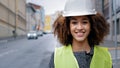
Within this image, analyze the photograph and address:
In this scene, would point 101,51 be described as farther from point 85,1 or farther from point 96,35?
point 85,1

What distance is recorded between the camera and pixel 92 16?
2742 mm

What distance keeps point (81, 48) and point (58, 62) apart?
8.9 inches

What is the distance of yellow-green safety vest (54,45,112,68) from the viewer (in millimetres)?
2582

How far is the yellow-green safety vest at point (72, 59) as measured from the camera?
2582mm

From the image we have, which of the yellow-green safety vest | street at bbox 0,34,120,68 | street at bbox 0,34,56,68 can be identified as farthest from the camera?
street at bbox 0,34,56,68

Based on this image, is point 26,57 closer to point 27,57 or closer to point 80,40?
point 27,57

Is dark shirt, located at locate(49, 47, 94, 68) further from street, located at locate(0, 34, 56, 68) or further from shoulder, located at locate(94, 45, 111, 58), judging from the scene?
street, located at locate(0, 34, 56, 68)

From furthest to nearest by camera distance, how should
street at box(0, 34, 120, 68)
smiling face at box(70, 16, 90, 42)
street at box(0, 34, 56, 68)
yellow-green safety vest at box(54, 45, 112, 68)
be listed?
1. street at box(0, 34, 56, 68)
2. street at box(0, 34, 120, 68)
3. smiling face at box(70, 16, 90, 42)
4. yellow-green safety vest at box(54, 45, 112, 68)

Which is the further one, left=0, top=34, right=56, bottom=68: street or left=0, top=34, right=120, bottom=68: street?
left=0, top=34, right=56, bottom=68: street

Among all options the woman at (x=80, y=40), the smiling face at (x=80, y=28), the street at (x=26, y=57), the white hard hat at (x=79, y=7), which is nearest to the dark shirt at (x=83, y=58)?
the woman at (x=80, y=40)

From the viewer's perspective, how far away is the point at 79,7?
2590mm

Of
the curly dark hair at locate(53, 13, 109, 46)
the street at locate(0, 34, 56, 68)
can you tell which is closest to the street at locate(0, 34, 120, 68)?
the street at locate(0, 34, 56, 68)

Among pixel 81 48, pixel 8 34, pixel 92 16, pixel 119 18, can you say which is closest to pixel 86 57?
pixel 81 48

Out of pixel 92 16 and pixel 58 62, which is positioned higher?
pixel 92 16
